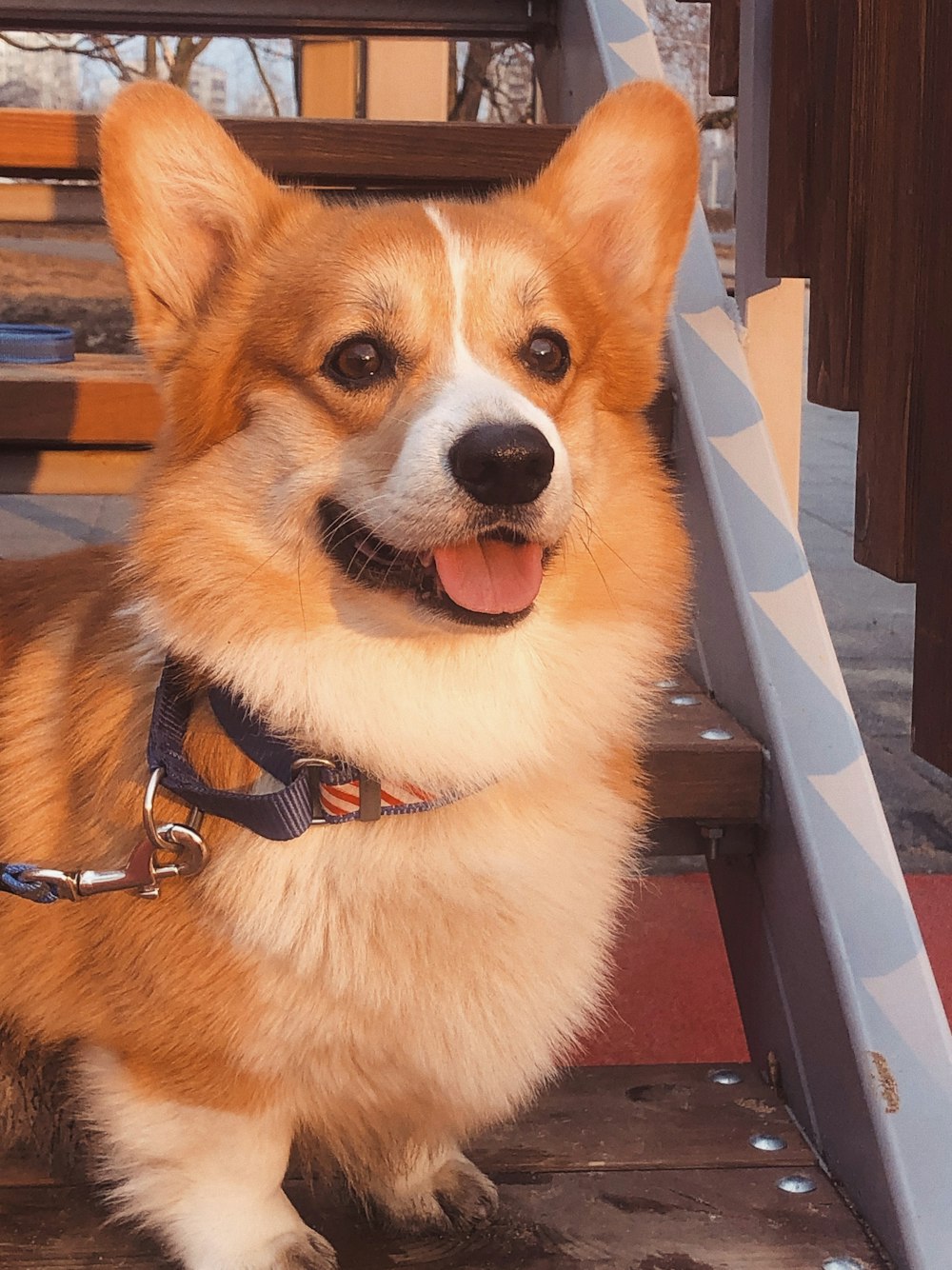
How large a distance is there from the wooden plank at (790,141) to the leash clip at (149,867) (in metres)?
1.13

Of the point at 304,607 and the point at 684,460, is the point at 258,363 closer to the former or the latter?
the point at 304,607

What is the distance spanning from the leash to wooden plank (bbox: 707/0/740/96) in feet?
4.47

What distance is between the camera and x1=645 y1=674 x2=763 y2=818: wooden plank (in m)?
1.81

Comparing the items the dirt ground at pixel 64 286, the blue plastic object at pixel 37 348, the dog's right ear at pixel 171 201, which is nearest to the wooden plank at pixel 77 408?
the blue plastic object at pixel 37 348

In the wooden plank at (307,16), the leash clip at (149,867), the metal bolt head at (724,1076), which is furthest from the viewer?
the wooden plank at (307,16)

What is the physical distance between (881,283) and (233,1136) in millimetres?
1154

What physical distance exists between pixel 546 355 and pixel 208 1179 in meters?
0.96

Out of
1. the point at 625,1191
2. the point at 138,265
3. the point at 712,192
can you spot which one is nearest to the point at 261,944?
the point at 625,1191

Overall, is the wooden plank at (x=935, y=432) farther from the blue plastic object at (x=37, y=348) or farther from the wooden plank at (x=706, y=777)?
the blue plastic object at (x=37, y=348)

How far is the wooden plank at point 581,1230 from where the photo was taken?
1.44 m

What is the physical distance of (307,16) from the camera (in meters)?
2.72

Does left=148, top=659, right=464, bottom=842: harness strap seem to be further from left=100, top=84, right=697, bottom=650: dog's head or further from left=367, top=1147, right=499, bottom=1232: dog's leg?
left=367, top=1147, right=499, bottom=1232: dog's leg

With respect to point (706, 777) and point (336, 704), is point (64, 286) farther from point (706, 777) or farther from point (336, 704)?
point (336, 704)

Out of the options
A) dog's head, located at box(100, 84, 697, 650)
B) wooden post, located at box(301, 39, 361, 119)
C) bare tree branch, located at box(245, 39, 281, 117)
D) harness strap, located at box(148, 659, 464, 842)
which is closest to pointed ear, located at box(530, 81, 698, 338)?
dog's head, located at box(100, 84, 697, 650)
